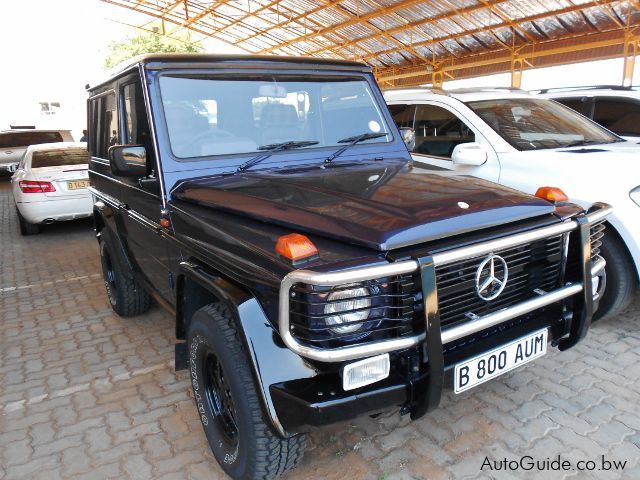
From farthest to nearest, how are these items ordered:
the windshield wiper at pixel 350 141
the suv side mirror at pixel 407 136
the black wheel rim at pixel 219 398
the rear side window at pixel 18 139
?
1. the rear side window at pixel 18 139
2. the suv side mirror at pixel 407 136
3. the windshield wiper at pixel 350 141
4. the black wheel rim at pixel 219 398

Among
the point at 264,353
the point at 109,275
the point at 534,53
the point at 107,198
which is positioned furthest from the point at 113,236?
the point at 534,53

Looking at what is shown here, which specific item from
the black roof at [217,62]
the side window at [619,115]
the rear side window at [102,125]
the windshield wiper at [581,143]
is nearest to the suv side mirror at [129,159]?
the black roof at [217,62]

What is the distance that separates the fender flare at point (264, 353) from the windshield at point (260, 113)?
1153 mm

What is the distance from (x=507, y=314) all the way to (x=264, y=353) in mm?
1015

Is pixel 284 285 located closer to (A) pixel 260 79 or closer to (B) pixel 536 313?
(B) pixel 536 313

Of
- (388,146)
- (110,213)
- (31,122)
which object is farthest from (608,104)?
(31,122)

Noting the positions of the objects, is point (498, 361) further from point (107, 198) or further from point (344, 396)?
point (107, 198)

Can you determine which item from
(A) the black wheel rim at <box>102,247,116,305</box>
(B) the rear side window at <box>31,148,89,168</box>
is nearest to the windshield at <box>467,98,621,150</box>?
(A) the black wheel rim at <box>102,247,116,305</box>

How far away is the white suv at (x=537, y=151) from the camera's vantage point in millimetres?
3535

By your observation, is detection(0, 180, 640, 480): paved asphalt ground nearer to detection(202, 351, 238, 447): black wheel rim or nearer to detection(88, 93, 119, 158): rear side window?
detection(202, 351, 238, 447): black wheel rim

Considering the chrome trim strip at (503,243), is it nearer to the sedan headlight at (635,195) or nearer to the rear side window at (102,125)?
the sedan headlight at (635,195)

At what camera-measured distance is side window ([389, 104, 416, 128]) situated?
5.32m

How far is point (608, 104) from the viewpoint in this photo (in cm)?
636

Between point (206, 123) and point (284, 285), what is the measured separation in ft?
4.80
